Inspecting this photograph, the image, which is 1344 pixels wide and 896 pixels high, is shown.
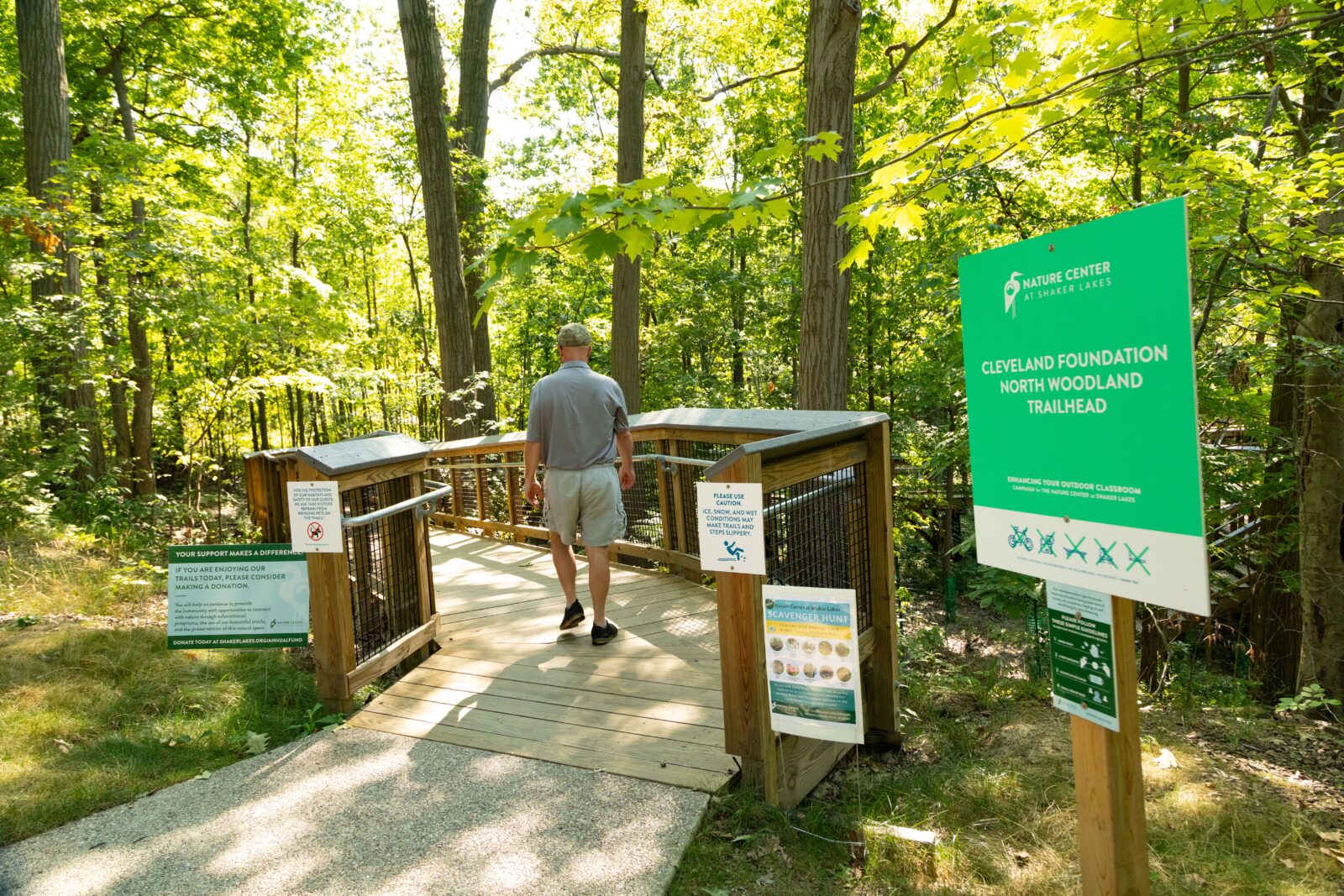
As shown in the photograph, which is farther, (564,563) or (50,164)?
(50,164)

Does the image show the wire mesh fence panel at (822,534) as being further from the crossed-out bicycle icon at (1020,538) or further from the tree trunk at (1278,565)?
the tree trunk at (1278,565)

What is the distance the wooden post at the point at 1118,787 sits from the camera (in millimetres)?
1979

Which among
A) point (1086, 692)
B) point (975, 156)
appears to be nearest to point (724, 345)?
point (975, 156)

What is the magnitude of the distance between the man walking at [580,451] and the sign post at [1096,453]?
8.82 ft

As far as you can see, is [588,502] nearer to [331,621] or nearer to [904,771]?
[331,621]

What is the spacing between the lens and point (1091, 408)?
1.92m

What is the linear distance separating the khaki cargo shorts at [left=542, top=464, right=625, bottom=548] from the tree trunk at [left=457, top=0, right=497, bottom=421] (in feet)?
23.9

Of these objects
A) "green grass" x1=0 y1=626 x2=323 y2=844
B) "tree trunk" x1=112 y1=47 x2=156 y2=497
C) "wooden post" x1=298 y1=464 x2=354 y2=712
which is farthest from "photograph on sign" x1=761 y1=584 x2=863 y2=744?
"tree trunk" x1=112 y1=47 x2=156 y2=497

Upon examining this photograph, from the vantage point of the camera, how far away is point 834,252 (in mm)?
6500

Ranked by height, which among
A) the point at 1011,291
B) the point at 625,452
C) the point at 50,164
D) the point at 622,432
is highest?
the point at 50,164

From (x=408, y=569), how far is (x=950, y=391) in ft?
23.1

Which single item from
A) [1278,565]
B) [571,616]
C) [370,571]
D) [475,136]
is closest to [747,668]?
[571,616]

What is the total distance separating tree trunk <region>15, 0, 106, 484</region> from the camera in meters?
8.84

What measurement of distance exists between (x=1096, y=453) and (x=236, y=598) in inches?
159
